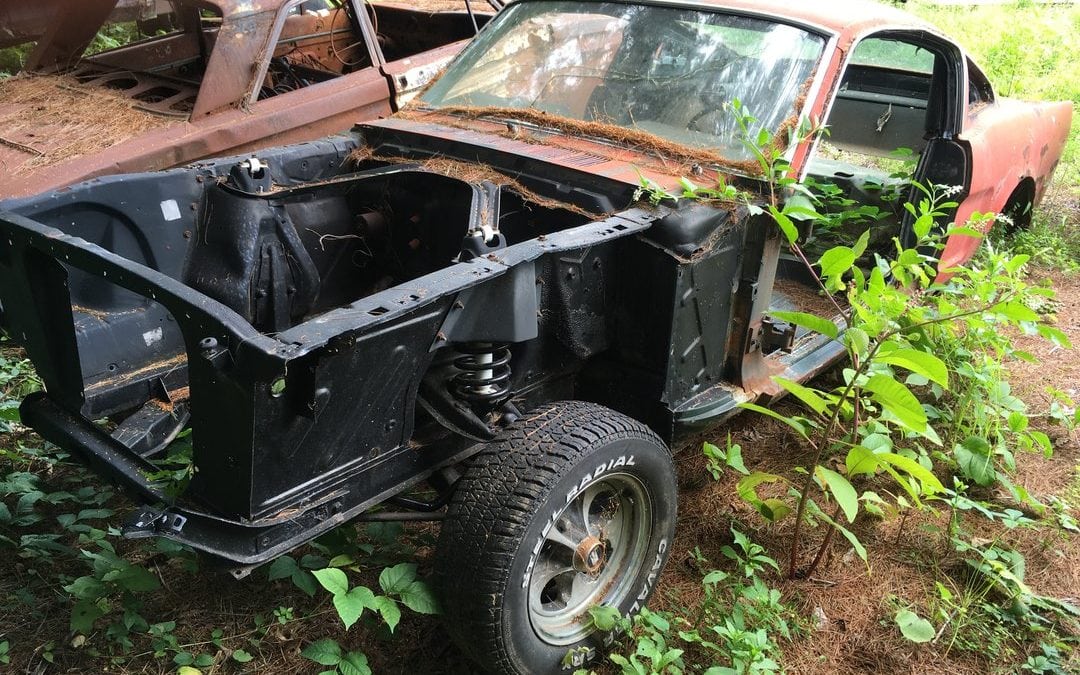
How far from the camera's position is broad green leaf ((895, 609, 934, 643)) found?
2.80 m

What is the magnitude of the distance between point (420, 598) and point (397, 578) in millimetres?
96

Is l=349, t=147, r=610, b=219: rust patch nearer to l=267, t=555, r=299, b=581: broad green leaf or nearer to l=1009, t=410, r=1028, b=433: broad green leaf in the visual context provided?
l=267, t=555, r=299, b=581: broad green leaf

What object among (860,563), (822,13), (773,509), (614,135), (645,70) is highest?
(822,13)

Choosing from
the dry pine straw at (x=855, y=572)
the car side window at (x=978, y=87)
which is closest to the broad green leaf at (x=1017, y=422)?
the dry pine straw at (x=855, y=572)

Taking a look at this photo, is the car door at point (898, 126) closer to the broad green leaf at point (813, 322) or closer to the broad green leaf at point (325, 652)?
the broad green leaf at point (813, 322)

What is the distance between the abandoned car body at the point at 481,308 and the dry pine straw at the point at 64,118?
1.91 meters

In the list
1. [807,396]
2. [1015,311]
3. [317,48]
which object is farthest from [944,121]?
[317,48]

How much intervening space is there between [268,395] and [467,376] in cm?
73

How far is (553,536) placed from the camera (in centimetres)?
261

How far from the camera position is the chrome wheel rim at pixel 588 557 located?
2646 millimetres

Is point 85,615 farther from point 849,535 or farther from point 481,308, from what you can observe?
point 849,535

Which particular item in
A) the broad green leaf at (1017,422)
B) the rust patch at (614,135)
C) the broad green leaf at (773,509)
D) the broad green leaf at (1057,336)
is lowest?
the broad green leaf at (773,509)

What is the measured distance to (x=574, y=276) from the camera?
2.82 m

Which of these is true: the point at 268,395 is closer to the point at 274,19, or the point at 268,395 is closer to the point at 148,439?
the point at 148,439
